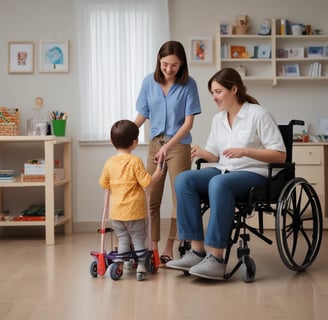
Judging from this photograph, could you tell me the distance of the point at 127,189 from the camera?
3.10 meters

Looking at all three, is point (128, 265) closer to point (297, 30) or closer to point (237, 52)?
point (237, 52)

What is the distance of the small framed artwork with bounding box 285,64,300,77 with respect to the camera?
5203 millimetres

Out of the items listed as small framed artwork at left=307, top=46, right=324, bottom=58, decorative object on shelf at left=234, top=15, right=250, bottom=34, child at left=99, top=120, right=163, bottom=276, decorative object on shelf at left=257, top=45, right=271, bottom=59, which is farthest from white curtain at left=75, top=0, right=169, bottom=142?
child at left=99, top=120, right=163, bottom=276

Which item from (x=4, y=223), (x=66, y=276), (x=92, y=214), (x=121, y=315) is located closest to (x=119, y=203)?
(x=66, y=276)

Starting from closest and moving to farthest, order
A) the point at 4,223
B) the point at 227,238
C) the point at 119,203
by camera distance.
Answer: the point at 227,238 < the point at 119,203 < the point at 4,223

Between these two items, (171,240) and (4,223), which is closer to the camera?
(171,240)

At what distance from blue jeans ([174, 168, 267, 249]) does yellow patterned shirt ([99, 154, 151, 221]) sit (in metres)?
0.19

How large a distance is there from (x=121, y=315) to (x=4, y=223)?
2.46 m

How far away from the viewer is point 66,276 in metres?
3.19

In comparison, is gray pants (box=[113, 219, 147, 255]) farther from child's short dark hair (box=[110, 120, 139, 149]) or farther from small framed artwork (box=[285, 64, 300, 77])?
small framed artwork (box=[285, 64, 300, 77])

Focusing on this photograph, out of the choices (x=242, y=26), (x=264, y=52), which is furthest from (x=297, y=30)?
(x=242, y=26)

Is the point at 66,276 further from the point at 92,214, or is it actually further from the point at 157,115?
the point at 92,214

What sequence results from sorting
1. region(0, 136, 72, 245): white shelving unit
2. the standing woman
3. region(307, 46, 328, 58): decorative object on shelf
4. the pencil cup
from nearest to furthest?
the standing woman, region(0, 136, 72, 245): white shelving unit, the pencil cup, region(307, 46, 328, 58): decorative object on shelf

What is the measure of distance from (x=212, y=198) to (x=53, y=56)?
2731 mm
